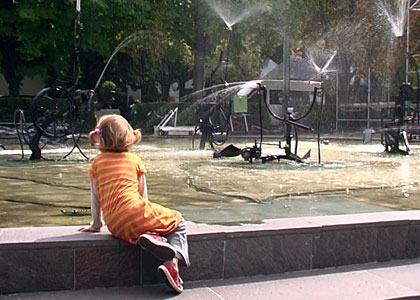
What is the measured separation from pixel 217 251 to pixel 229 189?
3.18 metres

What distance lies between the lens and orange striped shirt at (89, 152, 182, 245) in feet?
13.4

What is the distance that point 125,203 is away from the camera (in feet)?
13.4

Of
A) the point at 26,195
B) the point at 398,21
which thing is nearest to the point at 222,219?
the point at 26,195

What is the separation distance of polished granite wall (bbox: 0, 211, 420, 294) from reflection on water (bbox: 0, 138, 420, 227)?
826 millimetres

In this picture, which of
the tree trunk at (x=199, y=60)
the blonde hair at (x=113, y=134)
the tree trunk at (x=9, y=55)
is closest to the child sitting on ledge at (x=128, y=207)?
the blonde hair at (x=113, y=134)

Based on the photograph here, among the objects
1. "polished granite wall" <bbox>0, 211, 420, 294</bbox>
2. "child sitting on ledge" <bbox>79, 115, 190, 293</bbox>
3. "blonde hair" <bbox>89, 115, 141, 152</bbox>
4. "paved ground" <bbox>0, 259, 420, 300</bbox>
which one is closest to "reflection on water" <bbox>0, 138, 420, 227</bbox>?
"polished granite wall" <bbox>0, 211, 420, 294</bbox>

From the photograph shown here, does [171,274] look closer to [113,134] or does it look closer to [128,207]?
[128,207]

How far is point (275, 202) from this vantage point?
21.7 ft

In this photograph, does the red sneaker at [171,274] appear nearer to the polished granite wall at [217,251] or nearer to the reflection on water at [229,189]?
the polished granite wall at [217,251]

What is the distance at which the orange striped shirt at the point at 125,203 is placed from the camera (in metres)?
4.07

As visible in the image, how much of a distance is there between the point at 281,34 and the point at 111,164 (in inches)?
1084

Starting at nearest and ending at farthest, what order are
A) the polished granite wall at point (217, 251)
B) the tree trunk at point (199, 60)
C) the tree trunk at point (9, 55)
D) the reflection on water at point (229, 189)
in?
the polished granite wall at point (217, 251) → the reflection on water at point (229, 189) → the tree trunk at point (9, 55) → the tree trunk at point (199, 60)

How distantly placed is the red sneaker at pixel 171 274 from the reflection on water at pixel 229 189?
1.29 m

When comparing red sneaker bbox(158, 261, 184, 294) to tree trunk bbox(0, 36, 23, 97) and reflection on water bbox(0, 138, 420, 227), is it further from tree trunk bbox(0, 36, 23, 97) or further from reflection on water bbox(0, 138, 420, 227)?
tree trunk bbox(0, 36, 23, 97)
